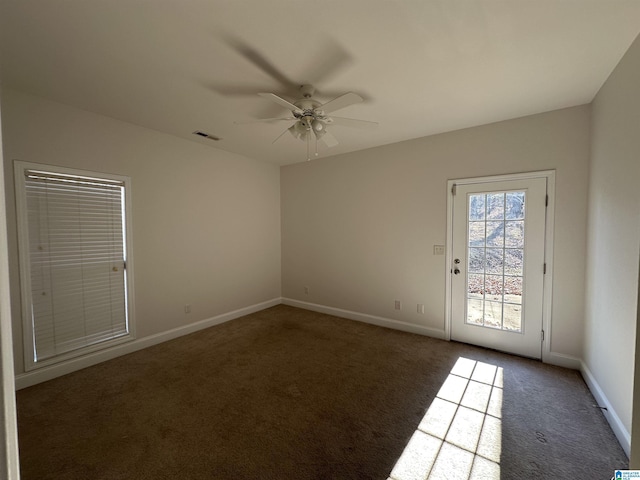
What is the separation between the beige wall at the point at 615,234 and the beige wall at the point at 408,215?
0.63 ft

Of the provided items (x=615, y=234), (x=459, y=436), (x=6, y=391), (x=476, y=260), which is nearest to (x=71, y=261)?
(x=6, y=391)

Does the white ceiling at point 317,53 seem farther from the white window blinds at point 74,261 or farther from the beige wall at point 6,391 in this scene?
the beige wall at point 6,391

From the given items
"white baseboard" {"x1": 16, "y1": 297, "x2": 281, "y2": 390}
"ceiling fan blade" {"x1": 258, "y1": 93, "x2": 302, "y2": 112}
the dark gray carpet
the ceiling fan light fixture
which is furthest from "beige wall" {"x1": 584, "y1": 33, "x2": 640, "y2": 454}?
"white baseboard" {"x1": 16, "y1": 297, "x2": 281, "y2": 390}

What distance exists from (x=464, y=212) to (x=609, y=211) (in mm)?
1321

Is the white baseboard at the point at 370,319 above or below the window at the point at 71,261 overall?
below

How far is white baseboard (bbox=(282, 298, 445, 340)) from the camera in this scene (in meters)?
3.74

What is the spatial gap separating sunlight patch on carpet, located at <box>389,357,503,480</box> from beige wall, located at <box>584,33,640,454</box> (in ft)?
2.71

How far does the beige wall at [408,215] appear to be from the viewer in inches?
113

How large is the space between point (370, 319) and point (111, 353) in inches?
130

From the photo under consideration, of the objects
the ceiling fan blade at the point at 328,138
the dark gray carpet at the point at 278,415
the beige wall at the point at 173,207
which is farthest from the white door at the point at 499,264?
the beige wall at the point at 173,207

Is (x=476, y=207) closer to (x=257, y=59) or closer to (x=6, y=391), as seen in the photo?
(x=257, y=59)

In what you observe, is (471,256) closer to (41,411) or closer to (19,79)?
(41,411)

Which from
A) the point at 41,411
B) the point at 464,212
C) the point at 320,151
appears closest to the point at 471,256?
the point at 464,212

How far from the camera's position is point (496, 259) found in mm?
3270
